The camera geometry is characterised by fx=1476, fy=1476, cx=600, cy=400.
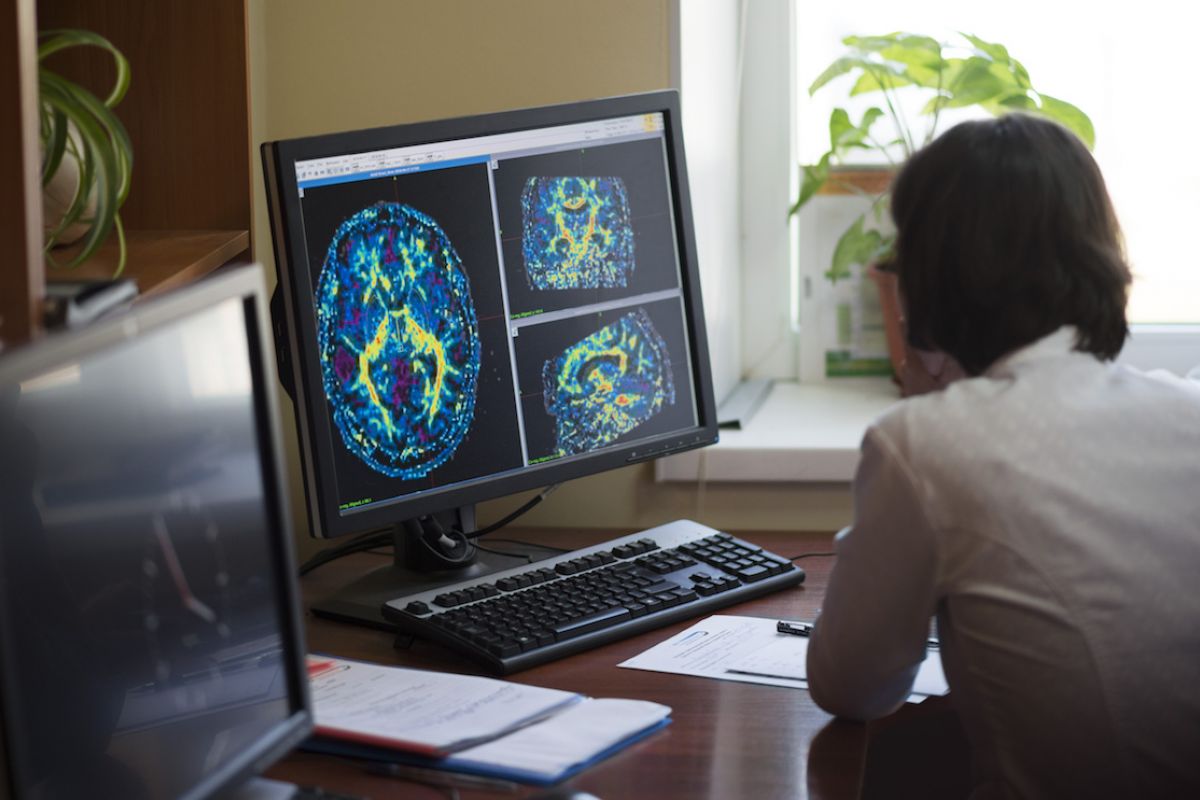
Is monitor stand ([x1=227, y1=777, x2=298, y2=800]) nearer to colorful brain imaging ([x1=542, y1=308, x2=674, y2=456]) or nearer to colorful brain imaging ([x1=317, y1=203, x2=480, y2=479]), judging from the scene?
colorful brain imaging ([x1=317, y1=203, x2=480, y2=479])

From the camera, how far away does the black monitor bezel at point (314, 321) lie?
54.1 inches

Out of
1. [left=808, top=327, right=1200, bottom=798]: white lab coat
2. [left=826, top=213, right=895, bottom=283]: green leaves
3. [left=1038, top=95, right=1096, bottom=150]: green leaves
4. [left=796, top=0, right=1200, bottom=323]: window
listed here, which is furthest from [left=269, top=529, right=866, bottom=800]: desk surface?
[left=796, top=0, right=1200, bottom=323]: window

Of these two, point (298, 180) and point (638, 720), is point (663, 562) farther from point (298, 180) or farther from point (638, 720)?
point (298, 180)

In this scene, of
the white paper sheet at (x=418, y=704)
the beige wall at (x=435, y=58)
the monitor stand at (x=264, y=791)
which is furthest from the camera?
the beige wall at (x=435, y=58)

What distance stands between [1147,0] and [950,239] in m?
1.31

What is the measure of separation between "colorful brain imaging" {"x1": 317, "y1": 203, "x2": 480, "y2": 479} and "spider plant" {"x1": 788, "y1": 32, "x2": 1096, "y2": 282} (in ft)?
2.66

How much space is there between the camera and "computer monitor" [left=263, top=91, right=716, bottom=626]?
4.59 feet

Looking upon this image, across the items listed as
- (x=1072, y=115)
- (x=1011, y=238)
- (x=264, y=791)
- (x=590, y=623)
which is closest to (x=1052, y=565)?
(x=1011, y=238)

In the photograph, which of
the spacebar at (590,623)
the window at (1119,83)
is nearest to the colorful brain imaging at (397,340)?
the spacebar at (590,623)

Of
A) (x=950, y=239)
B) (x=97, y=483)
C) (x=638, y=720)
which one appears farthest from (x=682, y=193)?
(x=97, y=483)

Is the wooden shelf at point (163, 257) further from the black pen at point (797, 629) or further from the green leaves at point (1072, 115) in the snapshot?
the green leaves at point (1072, 115)

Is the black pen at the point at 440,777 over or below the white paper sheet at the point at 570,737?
below

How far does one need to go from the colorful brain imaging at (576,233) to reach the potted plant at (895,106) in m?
0.60

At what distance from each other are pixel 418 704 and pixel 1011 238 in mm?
608
